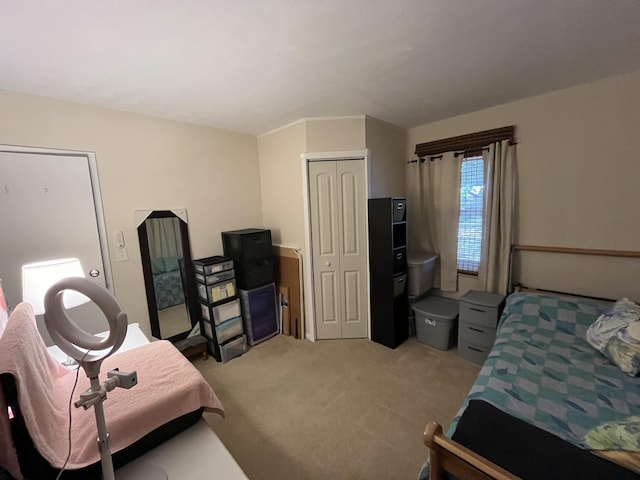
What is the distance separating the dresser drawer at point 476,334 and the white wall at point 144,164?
8.40ft

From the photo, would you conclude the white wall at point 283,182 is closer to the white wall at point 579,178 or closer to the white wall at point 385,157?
the white wall at point 385,157

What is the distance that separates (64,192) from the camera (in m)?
2.01

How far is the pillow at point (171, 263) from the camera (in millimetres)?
2578

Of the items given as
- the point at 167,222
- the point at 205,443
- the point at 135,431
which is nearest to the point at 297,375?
the point at 205,443

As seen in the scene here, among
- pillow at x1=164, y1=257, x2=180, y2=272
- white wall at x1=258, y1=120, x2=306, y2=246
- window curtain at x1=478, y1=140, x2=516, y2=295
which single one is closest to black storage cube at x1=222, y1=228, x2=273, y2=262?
white wall at x1=258, y1=120, x2=306, y2=246

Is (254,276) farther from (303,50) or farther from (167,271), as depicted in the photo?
(303,50)

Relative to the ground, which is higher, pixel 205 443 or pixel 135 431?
pixel 135 431

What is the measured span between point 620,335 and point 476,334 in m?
0.97

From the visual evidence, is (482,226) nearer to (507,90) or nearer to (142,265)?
(507,90)

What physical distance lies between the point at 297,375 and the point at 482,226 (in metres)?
2.34

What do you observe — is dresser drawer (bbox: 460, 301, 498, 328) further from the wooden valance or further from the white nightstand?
the wooden valance

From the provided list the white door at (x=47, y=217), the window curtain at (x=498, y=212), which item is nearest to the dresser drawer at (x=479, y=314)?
the window curtain at (x=498, y=212)

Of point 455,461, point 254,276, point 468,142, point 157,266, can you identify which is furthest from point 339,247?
point 455,461

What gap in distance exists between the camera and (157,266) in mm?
2521
